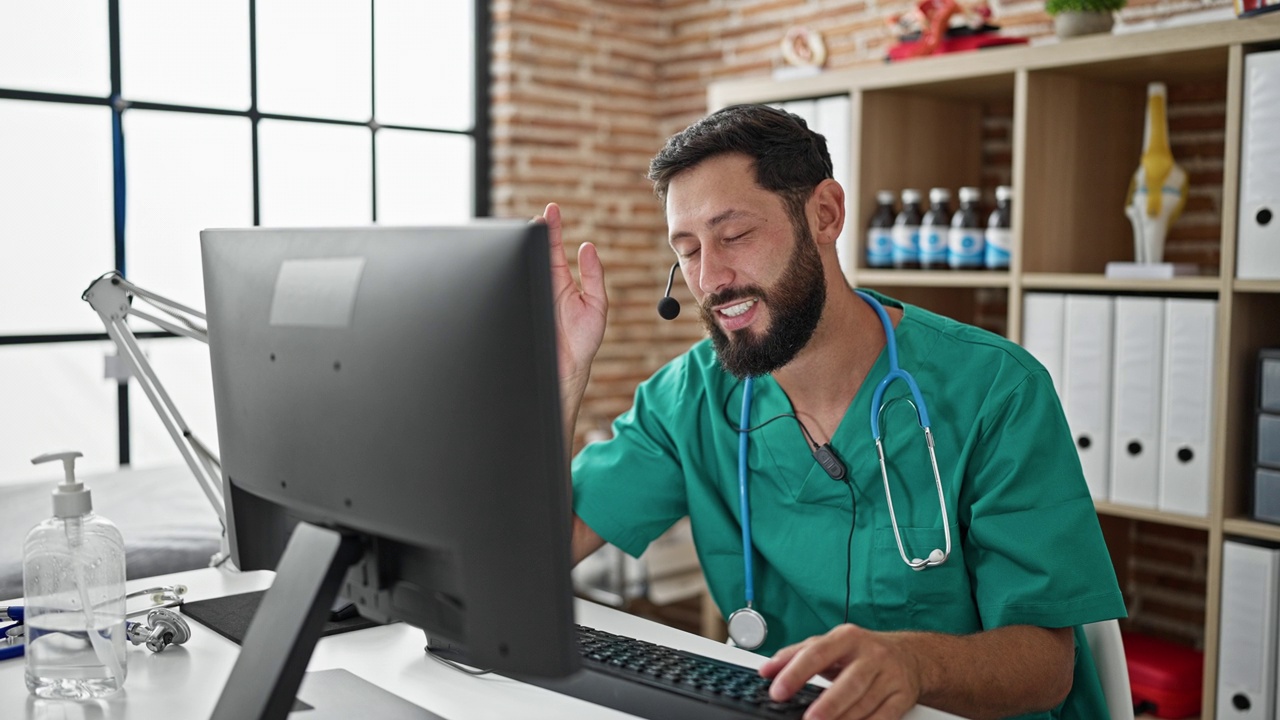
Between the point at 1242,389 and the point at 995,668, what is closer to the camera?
the point at 995,668

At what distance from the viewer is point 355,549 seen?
891 mm

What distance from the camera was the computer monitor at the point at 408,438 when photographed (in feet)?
2.54

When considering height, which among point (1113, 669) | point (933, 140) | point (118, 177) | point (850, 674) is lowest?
point (1113, 669)

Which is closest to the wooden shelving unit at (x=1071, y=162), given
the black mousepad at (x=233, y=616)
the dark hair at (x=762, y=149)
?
the dark hair at (x=762, y=149)

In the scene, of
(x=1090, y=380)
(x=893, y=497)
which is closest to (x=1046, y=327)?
(x=1090, y=380)

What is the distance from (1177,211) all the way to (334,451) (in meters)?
2.08

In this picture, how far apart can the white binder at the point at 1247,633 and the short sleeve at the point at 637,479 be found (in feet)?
3.76

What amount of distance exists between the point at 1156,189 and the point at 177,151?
2392 mm

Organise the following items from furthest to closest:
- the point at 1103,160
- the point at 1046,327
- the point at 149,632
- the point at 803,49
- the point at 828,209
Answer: the point at 803,49, the point at 1103,160, the point at 1046,327, the point at 828,209, the point at 149,632

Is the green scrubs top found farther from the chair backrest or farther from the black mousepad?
the black mousepad

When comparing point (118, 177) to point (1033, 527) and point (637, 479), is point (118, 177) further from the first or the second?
point (1033, 527)

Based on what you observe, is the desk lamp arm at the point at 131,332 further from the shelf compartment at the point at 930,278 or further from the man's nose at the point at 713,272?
the shelf compartment at the point at 930,278

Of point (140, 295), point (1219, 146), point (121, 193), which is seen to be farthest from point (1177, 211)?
point (121, 193)

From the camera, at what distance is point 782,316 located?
152 cm
